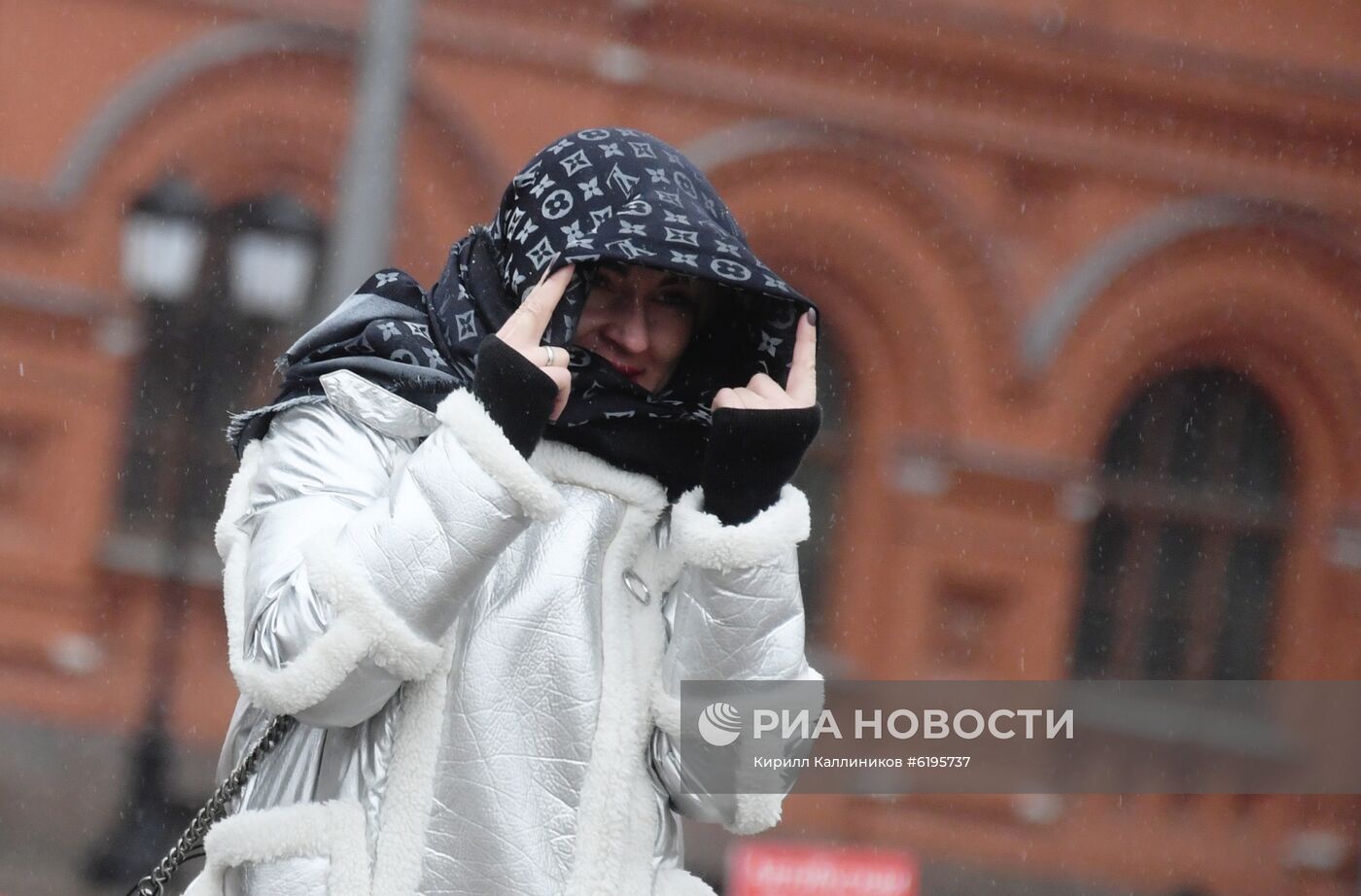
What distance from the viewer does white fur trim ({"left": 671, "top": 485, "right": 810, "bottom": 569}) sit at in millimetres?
1949

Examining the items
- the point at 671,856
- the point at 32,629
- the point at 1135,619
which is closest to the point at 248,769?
the point at 671,856

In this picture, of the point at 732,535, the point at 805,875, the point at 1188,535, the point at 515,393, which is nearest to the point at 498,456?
the point at 515,393

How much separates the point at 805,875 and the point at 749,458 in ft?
12.1

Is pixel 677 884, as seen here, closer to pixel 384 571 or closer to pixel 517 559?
pixel 517 559

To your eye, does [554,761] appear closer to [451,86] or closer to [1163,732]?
[451,86]

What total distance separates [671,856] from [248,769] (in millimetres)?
512

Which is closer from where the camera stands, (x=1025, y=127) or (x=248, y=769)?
(x=248, y=769)

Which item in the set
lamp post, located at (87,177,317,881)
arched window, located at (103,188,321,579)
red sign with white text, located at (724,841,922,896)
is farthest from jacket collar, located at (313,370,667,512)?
arched window, located at (103,188,321,579)

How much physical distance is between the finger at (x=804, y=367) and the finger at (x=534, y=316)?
0.31 m

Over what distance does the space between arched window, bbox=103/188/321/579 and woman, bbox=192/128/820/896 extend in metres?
6.51

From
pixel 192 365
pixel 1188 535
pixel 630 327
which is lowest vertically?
pixel 630 327

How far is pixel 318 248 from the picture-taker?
26.9 feet

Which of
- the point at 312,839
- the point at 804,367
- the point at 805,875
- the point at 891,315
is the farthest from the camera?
the point at 891,315

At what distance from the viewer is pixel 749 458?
1.99 m
